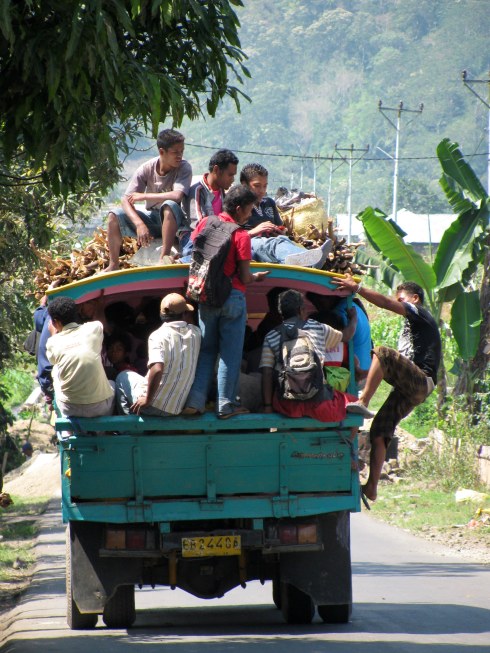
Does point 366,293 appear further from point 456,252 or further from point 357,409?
point 456,252

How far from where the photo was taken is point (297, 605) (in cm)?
891

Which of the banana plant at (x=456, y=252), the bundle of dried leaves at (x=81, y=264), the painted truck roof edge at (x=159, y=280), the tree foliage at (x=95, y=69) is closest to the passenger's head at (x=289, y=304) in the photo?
the painted truck roof edge at (x=159, y=280)

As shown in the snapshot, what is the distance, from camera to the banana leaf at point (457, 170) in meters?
19.1

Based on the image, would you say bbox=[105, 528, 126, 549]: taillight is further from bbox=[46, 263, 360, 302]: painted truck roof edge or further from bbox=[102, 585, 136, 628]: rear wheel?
bbox=[46, 263, 360, 302]: painted truck roof edge

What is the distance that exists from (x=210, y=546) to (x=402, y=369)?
2163 millimetres

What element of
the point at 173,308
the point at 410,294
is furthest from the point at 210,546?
the point at 410,294

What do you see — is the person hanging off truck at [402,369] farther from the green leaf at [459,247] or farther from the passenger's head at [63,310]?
the green leaf at [459,247]

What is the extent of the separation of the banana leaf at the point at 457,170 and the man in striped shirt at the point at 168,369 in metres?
12.2

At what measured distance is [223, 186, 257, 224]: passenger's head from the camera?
7.95 meters

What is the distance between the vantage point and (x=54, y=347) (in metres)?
7.69

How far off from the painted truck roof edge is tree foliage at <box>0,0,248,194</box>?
3.25 feet

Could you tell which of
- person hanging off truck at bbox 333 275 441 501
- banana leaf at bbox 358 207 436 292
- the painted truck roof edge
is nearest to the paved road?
person hanging off truck at bbox 333 275 441 501

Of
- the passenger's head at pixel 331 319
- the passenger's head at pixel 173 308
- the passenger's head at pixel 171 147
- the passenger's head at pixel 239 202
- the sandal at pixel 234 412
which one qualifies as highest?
the passenger's head at pixel 171 147

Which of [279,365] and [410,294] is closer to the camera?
[279,365]
